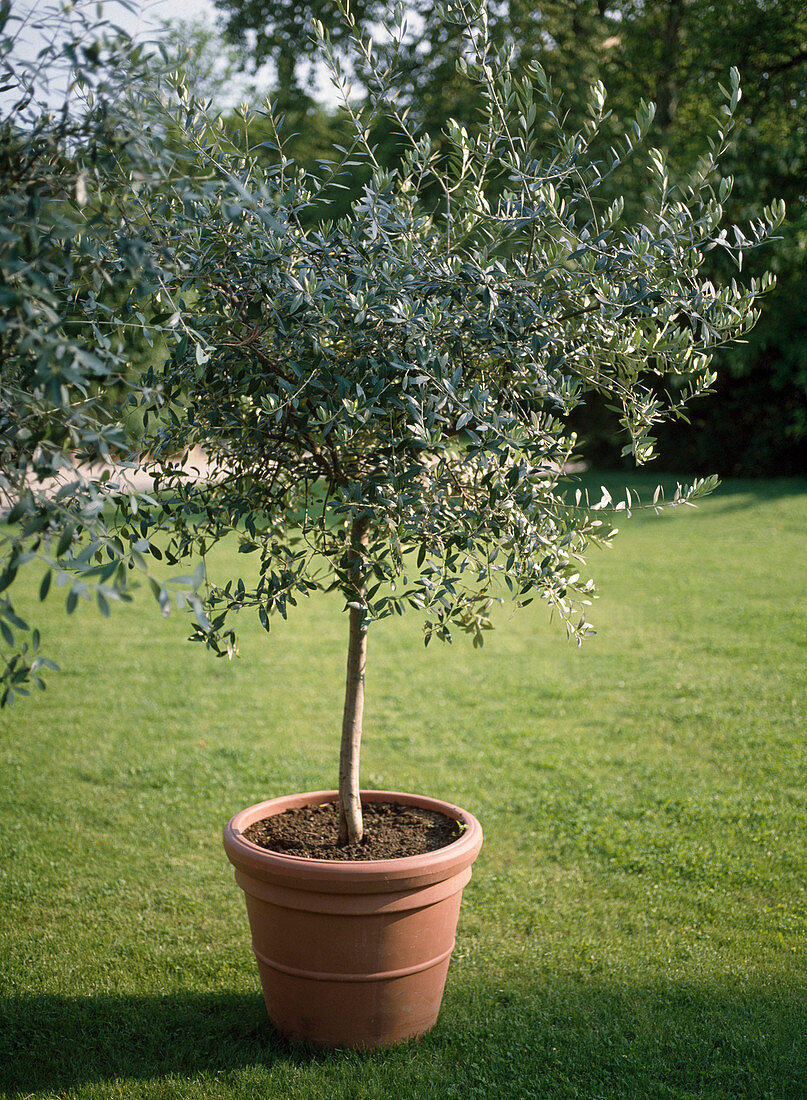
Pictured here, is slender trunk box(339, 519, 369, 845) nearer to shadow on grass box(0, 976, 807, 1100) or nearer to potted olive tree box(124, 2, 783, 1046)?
potted olive tree box(124, 2, 783, 1046)

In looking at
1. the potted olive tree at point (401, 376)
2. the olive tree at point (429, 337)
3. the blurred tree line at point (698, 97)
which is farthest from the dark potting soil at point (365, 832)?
the blurred tree line at point (698, 97)

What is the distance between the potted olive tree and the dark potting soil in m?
0.05

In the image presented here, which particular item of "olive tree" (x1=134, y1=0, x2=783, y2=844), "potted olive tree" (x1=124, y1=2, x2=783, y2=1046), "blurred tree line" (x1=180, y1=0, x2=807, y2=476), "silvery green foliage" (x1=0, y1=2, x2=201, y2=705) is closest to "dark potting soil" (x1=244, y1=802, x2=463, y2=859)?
"potted olive tree" (x1=124, y1=2, x2=783, y2=1046)

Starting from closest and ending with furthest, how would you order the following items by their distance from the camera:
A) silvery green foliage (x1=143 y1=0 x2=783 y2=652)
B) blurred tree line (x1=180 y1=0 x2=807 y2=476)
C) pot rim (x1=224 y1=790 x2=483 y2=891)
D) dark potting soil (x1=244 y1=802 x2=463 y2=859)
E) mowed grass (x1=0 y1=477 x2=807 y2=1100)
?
1. silvery green foliage (x1=143 y1=0 x2=783 y2=652)
2. pot rim (x1=224 y1=790 x2=483 y2=891)
3. mowed grass (x1=0 y1=477 x2=807 y2=1100)
4. dark potting soil (x1=244 y1=802 x2=463 y2=859)
5. blurred tree line (x1=180 y1=0 x2=807 y2=476)

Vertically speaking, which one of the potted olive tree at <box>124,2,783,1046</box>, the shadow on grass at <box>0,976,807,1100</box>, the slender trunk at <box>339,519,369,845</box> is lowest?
the shadow on grass at <box>0,976,807,1100</box>

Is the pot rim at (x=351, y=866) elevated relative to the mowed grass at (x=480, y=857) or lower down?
elevated

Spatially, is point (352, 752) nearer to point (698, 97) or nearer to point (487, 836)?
point (487, 836)

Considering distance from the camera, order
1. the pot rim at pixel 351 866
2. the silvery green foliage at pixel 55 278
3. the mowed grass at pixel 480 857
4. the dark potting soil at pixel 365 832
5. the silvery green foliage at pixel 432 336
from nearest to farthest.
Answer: the silvery green foliage at pixel 55 278, the silvery green foliage at pixel 432 336, the pot rim at pixel 351 866, the mowed grass at pixel 480 857, the dark potting soil at pixel 365 832

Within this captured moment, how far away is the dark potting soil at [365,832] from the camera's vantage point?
3.34 m

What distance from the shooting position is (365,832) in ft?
11.6

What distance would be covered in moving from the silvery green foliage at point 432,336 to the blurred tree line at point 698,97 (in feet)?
45.7

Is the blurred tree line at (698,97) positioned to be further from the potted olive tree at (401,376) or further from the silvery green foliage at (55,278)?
the silvery green foliage at (55,278)

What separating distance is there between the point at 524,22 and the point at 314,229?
1995cm

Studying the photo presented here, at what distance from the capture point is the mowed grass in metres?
3.19
